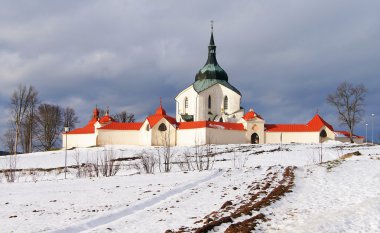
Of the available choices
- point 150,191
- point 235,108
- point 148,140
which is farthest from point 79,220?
point 235,108

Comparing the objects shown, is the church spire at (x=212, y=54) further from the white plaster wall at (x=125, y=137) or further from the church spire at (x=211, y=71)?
the white plaster wall at (x=125, y=137)

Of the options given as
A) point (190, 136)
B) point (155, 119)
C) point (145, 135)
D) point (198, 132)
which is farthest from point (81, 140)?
point (198, 132)

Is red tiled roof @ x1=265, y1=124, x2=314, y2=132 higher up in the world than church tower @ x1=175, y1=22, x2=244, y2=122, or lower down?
lower down

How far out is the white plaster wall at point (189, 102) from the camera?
64419 mm

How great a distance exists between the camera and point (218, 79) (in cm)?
6781

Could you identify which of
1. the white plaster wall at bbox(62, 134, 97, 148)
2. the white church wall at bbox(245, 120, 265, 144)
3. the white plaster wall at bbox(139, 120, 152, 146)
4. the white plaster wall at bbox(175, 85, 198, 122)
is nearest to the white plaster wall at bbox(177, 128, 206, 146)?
the white plaster wall at bbox(139, 120, 152, 146)

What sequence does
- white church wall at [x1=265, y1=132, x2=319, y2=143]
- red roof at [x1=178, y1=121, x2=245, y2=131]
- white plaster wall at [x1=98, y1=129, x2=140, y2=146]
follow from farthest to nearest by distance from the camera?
white plaster wall at [x1=98, y1=129, x2=140, y2=146] → white church wall at [x1=265, y1=132, x2=319, y2=143] → red roof at [x1=178, y1=121, x2=245, y2=131]

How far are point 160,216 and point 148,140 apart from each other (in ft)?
143

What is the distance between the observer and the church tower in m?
64.0

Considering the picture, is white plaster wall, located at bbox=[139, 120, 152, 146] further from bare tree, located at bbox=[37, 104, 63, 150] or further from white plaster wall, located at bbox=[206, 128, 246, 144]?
bare tree, located at bbox=[37, 104, 63, 150]

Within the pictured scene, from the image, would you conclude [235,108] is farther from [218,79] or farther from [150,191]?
[150,191]

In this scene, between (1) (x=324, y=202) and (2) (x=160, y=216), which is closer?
(2) (x=160, y=216)

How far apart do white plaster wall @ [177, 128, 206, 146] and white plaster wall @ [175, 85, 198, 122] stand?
28.9ft

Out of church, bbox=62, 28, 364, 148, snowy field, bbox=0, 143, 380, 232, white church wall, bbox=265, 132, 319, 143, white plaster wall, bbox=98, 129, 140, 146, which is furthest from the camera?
white plaster wall, bbox=98, 129, 140, 146
